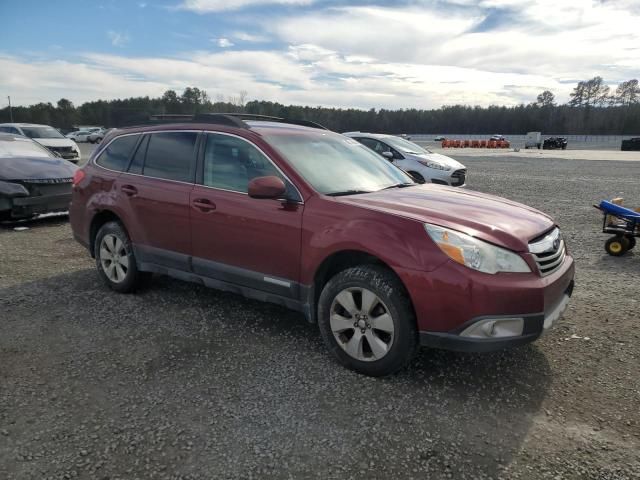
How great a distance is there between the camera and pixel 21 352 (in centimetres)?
374

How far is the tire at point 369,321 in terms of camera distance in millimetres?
3141

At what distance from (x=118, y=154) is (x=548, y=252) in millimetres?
4230

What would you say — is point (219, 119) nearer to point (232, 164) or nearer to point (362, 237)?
point (232, 164)

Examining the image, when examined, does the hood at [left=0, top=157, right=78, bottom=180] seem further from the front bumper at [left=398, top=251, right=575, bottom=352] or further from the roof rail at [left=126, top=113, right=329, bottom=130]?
the front bumper at [left=398, top=251, right=575, bottom=352]

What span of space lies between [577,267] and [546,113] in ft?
385

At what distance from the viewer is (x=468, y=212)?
3.44m

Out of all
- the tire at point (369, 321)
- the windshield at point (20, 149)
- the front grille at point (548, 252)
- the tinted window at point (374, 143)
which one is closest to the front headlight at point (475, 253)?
the front grille at point (548, 252)

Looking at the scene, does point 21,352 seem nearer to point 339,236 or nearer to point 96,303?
point 96,303

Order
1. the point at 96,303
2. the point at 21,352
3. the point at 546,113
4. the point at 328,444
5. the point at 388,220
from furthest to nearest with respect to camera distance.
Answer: the point at 546,113 < the point at 96,303 < the point at 21,352 < the point at 388,220 < the point at 328,444

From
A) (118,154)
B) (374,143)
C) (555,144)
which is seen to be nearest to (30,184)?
(118,154)

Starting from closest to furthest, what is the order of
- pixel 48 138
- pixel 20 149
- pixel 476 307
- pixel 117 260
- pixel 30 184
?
pixel 476 307, pixel 117 260, pixel 30 184, pixel 20 149, pixel 48 138

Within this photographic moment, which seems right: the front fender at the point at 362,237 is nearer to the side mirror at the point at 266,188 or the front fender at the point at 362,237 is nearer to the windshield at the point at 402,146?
the side mirror at the point at 266,188

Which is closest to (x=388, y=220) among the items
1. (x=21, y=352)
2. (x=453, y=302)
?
(x=453, y=302)

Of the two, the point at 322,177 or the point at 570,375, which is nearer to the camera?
the point at 570,375
